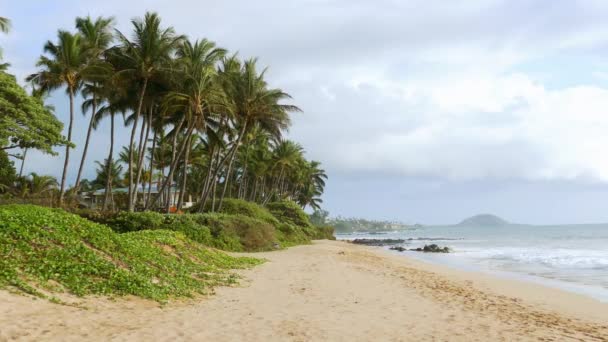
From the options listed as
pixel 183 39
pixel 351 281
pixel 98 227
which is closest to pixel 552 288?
pixel 351 281

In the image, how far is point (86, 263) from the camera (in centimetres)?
962

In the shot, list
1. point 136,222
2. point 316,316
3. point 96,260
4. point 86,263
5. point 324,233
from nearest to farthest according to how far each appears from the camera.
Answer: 1. point 316,316
2. point 86,263
3. point 96,260
4. point 136,222
5. point 324,233

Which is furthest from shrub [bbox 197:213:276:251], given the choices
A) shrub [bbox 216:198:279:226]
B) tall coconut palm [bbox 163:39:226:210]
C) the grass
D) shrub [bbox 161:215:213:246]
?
tall coconut palm [bbox 163:39:226:210]

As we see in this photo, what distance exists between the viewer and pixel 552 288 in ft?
53.1

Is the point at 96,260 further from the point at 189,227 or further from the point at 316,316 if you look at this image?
the point at 189,227

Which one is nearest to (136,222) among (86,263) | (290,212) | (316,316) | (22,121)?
(22,121)

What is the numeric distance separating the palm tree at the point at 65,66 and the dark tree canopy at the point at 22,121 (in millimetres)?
3022

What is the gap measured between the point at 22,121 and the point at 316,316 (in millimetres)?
18619

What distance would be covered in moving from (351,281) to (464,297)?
3.20m

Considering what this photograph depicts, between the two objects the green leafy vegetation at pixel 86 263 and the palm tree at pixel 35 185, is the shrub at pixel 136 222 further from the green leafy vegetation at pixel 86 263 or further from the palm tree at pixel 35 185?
the palm tree at pixel 35 185

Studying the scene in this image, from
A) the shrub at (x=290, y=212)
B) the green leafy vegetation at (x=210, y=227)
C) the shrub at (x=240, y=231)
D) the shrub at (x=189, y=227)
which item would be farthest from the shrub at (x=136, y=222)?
the shrub at (x=290, y=212)

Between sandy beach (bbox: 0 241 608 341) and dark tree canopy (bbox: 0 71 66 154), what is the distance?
14.0m

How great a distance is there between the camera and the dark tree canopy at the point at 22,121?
20094mm

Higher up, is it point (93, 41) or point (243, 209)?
point (93, 41)
